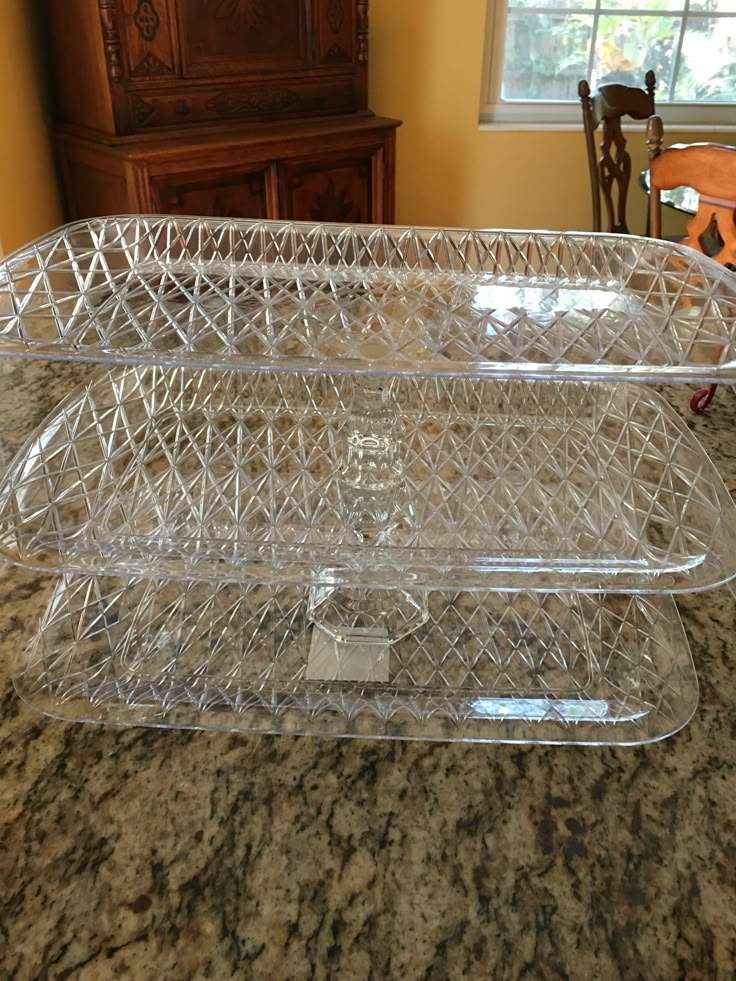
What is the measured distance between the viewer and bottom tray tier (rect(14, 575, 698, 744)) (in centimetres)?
64

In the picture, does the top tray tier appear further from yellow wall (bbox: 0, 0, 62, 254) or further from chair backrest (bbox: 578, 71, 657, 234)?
chair backrest (bbox: 578, 71, 657, 234)

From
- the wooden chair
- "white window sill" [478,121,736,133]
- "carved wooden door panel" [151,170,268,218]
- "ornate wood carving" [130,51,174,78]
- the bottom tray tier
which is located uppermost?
"ornate wood carving" [130,51,174,78]

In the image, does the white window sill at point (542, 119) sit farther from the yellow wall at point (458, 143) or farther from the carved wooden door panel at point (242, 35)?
the carved wooden door panel at point (242, 35)

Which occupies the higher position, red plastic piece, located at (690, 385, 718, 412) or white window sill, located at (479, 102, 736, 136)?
white window sill, located at (479, 102, 736, 136)

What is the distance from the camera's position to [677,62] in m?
3.04

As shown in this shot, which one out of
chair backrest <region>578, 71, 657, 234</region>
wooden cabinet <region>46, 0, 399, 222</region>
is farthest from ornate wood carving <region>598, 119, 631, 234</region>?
wooden cabinet <region>46, 0, 399, 222</region>

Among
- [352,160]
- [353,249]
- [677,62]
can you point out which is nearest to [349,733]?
[353,249]

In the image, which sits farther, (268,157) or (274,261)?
(268,157)

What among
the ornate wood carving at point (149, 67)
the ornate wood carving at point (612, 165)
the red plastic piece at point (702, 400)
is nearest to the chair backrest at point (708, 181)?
the red plastic piece at point (702, 400)

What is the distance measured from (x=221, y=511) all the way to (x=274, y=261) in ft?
0.91

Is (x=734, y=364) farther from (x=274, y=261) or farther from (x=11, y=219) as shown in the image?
(x=11, y=219)

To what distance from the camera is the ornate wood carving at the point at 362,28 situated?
2.33m

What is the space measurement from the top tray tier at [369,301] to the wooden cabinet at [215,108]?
54.1 inches

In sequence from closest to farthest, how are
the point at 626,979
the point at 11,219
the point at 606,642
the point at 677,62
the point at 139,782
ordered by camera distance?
the point at 626,979
the point at 139,782
the point at 606,642
the point at 11,219
the point at 677,62
